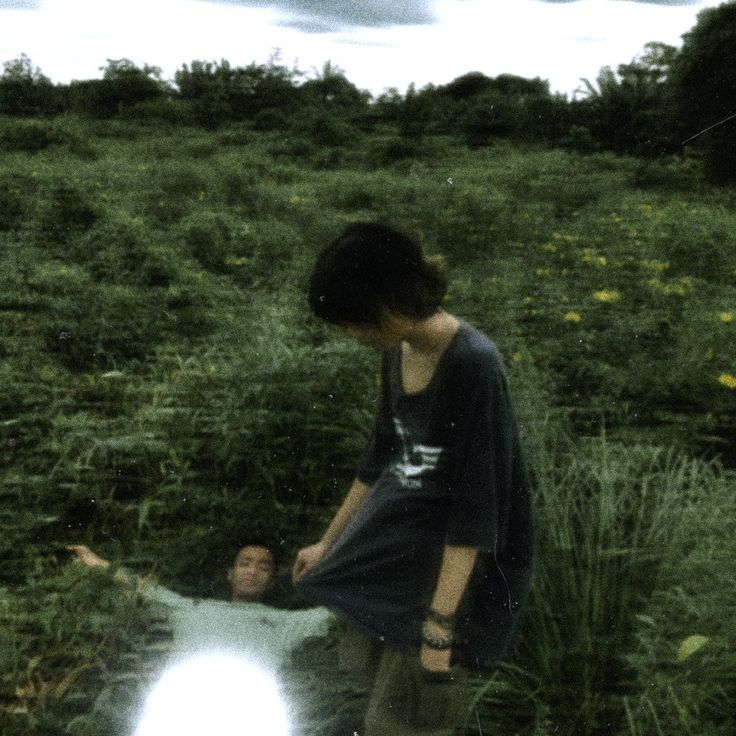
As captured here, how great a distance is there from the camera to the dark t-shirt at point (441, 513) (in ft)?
4.31

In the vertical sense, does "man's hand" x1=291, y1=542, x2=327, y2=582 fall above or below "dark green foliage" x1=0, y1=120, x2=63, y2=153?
below

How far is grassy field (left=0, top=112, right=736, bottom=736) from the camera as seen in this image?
1691 mm

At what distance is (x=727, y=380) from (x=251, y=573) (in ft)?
4.60

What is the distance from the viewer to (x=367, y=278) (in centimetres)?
130

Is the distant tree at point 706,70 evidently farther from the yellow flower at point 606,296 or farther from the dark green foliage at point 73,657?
the dark green foliage at point 73,657

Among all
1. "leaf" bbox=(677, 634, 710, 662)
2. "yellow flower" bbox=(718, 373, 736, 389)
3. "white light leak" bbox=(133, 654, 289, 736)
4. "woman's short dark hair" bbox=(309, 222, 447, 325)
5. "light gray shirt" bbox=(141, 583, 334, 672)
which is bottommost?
"white light leak" bbox=(133, 654, 289, 736)

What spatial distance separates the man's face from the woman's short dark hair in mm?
897

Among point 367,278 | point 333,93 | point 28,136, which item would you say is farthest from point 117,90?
point 28,136

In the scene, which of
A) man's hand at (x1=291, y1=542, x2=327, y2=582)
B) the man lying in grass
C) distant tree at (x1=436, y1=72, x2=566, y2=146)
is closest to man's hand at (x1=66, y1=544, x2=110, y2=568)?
the man lying in grass

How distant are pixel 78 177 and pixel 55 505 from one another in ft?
8.04

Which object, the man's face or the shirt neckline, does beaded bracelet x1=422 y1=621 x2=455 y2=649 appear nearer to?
the shirt neckline

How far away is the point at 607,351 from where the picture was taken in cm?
289

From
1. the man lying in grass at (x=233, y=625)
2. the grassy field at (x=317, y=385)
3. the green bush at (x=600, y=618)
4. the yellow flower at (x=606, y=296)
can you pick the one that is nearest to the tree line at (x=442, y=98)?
the grassy field at (x=317, y=385)

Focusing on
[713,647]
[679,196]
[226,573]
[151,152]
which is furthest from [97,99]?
[679,196]
